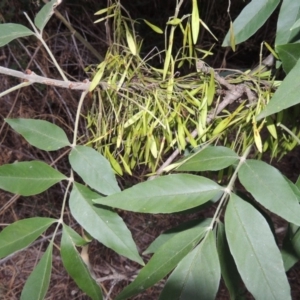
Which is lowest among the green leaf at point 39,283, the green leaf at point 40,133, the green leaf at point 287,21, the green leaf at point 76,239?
the green leaf at point 39,283

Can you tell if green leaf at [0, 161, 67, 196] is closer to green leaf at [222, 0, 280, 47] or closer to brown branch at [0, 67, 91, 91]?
brown branch at [0, 67, 91, 91]

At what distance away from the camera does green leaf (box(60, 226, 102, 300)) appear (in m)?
0.48

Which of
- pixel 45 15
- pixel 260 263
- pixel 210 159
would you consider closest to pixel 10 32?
pixel 45 15

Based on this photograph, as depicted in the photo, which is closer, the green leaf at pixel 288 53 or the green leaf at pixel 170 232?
the green leaf at pixel 288 53

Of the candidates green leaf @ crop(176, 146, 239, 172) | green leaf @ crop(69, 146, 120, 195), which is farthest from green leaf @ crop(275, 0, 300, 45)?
green leaf @ crop(69, 146, 120, 195)

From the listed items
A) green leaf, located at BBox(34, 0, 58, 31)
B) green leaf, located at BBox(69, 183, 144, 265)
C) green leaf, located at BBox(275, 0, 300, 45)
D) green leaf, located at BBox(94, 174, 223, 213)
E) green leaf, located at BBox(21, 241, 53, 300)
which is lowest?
green leaf, located at BBox(21, 241, 53, 300)

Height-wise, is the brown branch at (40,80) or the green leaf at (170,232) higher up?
the brown branch at (40,80)

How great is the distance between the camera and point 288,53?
408 millimetres

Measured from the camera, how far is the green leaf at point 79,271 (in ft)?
1.57

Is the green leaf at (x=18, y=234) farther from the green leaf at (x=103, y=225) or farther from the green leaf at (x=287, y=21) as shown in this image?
the green leaf at (x=287, y=21)

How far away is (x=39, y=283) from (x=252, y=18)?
417 millimetres

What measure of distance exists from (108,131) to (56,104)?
3.08ft

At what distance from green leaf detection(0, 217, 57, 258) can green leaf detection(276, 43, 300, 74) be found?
0.32 metres

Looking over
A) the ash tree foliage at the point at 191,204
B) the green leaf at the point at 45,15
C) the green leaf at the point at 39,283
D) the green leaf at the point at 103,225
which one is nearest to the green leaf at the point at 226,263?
the ash tree foliage at the point at 191,204
